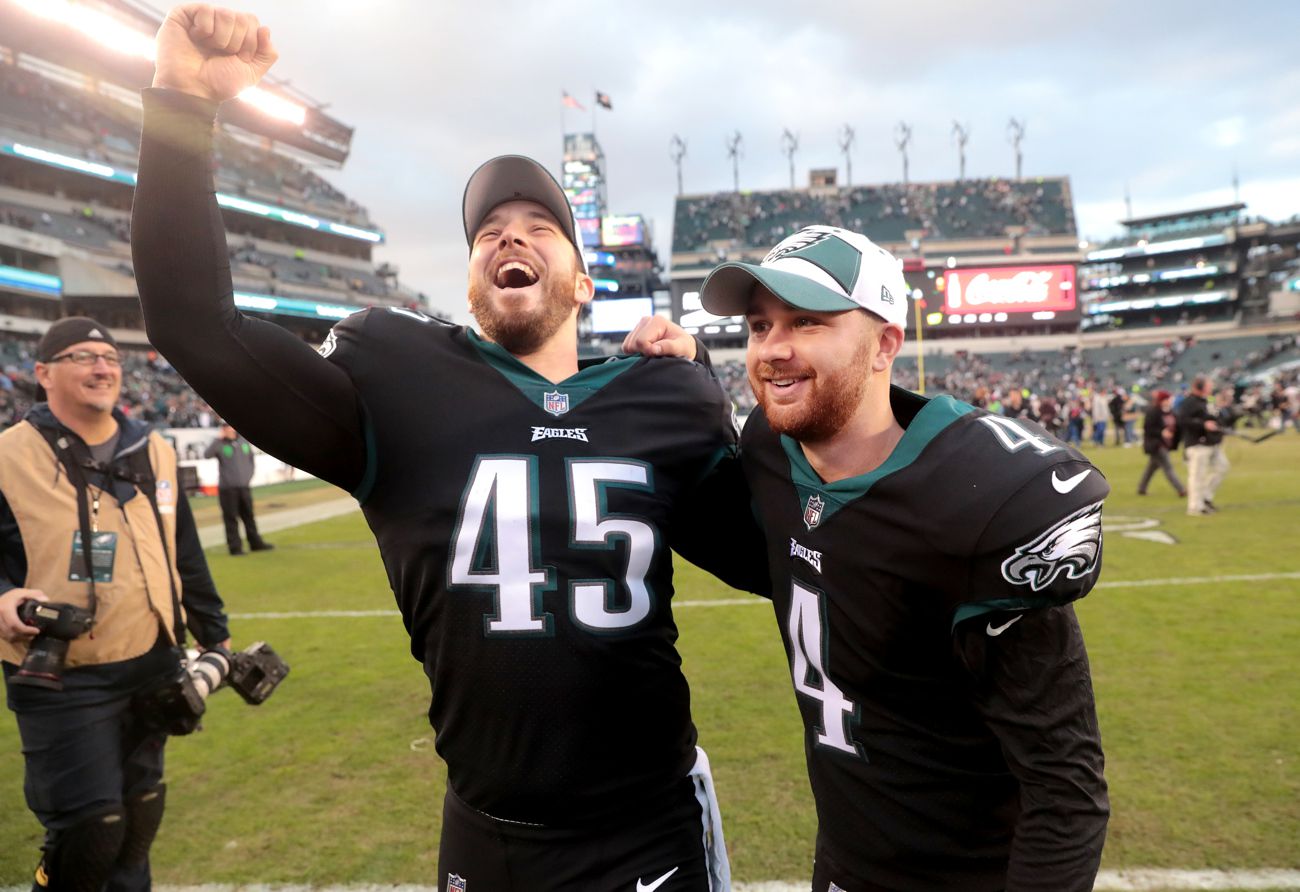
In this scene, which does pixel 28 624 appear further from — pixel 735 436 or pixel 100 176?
pixel 100 176

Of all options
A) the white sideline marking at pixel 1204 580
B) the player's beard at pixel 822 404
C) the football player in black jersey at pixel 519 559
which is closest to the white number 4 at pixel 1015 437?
the player's beard at pixel 822 404

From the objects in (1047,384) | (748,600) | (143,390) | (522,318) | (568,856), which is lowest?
(748,600)

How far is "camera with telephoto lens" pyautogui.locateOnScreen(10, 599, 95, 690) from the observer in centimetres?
283

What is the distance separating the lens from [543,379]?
222 centimetres

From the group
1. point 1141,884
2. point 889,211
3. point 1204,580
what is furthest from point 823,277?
point 889,211

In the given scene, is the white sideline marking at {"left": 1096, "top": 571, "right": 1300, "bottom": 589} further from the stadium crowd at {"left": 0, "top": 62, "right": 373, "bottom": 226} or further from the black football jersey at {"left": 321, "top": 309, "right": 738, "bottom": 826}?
the stadium crowd at {"left": 0, "top": 62, "right": 373, "bottom": 226}

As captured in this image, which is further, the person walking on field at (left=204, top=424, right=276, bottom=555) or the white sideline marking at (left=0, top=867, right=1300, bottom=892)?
the person walking on field at (left=204, top=424, right=276, bottom=555)

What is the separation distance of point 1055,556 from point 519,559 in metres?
→ 1.18

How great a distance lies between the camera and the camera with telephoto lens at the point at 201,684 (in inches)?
124

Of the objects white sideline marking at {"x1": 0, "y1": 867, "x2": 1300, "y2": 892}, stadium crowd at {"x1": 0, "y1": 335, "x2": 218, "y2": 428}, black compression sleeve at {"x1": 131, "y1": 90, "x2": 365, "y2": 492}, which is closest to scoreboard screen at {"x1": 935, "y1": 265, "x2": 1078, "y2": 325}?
stadium crowd at {"x1": 0, "y1": 335, "x2": 218, "y2": 428}

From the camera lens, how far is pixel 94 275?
41188 mm

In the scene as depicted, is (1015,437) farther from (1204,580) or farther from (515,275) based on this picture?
(1204,580)

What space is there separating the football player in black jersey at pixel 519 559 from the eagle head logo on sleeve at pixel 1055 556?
0.86 metres

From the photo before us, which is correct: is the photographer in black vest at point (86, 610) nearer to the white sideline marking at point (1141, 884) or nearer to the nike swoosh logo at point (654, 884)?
the white sideline marking at point (1141, 884)
